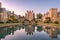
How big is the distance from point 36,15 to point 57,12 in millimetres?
26446

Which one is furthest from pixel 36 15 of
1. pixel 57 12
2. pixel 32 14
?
pixel 57 12

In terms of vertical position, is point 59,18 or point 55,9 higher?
point 55,9

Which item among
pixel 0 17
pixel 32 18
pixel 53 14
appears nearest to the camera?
pixel 0 17

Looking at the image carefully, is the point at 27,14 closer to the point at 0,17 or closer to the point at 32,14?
the point at 32,14

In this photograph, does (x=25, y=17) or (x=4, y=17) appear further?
(x=25, y=17)

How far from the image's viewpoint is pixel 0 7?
61469 mm

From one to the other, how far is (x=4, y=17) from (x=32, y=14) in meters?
33.8

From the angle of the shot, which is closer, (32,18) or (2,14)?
(2,14)

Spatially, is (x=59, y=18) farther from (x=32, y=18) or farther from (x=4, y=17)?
(x=32, y=18)

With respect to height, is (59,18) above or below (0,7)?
below

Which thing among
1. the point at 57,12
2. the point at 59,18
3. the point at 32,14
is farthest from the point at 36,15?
the point at 59,18

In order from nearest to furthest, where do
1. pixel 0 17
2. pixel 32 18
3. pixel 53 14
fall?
pixel 0 17
pixel 53 14
pixel 32 18

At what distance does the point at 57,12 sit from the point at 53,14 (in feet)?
10.3

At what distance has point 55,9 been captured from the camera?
59.4 metres
